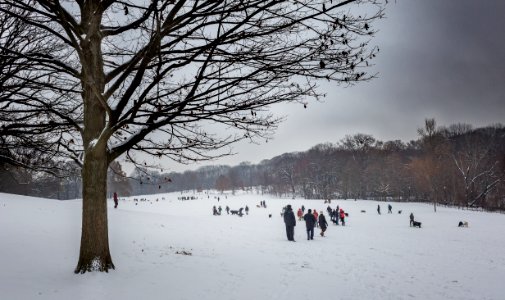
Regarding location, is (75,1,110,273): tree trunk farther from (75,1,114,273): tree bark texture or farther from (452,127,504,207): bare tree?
(452,127,504,207): bare tree

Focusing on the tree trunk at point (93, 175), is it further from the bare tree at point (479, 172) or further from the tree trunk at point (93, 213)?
the bare tree at point (479, 172)

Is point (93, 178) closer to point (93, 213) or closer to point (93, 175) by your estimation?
point (93, 175)

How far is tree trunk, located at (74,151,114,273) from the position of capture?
18.4ft

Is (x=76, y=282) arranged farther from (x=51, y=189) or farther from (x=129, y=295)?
(x=51, y=189)

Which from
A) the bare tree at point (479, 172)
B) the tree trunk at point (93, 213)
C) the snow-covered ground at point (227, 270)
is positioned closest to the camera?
the snow-covered ground at point (227, 270)

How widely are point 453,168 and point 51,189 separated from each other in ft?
269

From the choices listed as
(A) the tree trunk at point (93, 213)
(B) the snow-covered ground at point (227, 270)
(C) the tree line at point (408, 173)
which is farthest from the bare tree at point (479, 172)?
(A) the tree trunk at point (93, 213)

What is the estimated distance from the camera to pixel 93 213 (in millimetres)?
5629

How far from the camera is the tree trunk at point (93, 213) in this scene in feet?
18.4

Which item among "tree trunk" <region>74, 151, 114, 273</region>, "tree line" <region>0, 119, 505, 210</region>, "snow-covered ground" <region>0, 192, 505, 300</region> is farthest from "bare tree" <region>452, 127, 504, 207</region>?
"tree trunk" <region>74, 151, 114, 273</region>

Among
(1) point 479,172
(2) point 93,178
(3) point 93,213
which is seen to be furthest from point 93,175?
(1) point 479,172

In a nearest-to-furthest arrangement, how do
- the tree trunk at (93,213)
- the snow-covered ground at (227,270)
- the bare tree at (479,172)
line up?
the snow-covered ground at (227,270) < the tree trunk at (93,213) < the bare tree at (479,172)

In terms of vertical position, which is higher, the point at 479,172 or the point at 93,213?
the point at 479,172

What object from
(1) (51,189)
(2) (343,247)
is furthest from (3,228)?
(1) (51,189)
